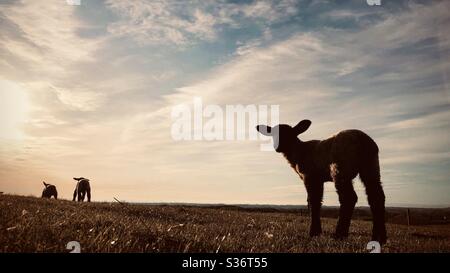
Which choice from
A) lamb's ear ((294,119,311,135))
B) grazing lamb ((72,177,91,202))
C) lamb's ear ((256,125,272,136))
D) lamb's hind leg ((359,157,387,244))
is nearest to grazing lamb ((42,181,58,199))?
grazing lamb ((72,177,91,202))

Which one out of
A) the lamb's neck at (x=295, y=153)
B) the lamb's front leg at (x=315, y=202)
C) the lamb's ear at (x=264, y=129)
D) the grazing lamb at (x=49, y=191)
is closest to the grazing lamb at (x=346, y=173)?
the lamb's front leg at (x=315, y=202)

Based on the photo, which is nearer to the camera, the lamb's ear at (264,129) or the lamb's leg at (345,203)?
the lamb's leg at (345,203)

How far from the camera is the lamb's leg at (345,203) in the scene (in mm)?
8703

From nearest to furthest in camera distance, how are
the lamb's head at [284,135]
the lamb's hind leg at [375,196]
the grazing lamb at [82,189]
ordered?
1. the lamb's hind leg at [375,196]
2. the lamb's head at [284,135]
3. the grazing lamb at [82,189]

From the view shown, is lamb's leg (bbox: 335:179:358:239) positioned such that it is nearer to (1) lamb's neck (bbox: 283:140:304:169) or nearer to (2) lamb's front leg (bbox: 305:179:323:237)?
(2) lamb's front leg (bbox: 305:179:323:237)

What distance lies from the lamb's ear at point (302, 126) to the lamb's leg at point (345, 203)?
246cm

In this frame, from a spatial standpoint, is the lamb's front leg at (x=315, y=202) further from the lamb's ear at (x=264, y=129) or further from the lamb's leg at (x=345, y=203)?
the lamb's ear at (x=264, y=129)

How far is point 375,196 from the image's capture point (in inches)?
344

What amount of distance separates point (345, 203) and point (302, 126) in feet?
9.68
